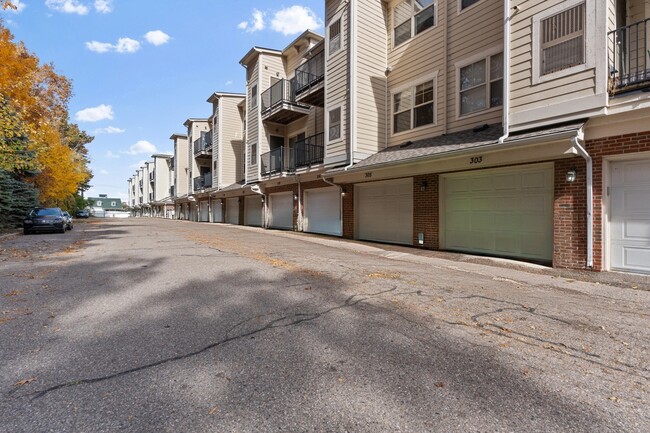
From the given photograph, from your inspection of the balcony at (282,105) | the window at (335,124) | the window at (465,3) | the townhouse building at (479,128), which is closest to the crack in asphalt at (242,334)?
the townhouse building at (479,128)

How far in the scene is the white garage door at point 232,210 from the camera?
2667 cm

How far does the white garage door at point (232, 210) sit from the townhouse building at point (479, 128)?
8659 millimetres

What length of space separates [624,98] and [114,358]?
9632mm

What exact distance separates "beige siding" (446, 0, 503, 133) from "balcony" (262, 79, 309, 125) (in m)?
8.50

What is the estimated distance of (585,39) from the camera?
23.1ft

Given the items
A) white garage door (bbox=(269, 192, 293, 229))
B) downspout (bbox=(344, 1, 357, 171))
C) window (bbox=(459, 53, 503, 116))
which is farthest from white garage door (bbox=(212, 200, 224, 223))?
window (bbox=(459, 53, 503, 116))

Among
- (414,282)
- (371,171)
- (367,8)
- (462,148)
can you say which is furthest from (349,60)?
(414,282)

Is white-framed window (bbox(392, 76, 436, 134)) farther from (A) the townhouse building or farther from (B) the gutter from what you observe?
(B) the gutter

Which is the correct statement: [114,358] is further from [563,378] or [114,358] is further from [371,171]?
[371,171]

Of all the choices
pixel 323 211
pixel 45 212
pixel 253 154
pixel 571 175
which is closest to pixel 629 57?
pixel 571 175

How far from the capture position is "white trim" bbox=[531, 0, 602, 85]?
22.8 ft

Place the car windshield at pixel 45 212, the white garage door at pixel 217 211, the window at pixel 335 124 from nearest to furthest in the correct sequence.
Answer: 1. the window at pixel 335 124
2. the car windshield at pixel 45 212
3. the white garage door at pixel 217 211

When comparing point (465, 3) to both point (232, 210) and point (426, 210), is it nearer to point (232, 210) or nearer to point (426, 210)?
point (426, 210)

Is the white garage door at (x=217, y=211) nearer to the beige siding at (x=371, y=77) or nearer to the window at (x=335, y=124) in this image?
the window at (x=335, y=124)
